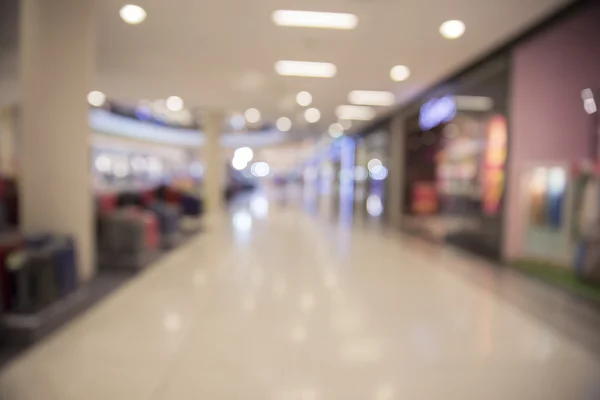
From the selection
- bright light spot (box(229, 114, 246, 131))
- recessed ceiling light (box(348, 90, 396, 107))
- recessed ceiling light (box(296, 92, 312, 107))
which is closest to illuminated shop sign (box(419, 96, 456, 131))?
recessed ceiling light (box(348, 90, 396, 107))

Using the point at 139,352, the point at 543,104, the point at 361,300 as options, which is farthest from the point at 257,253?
the point at 543,104

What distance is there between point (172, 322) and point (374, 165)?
1650cm

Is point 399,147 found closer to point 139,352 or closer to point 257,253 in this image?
point 257,253

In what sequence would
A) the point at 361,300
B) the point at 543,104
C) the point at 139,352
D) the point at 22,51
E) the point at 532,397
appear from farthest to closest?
the point at 543,104
the point at 361,300
the point at 22,51
the point at 139,352
the point at 532,397

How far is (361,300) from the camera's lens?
4.45 metres

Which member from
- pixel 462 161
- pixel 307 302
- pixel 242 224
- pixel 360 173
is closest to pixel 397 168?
pixel 462 161

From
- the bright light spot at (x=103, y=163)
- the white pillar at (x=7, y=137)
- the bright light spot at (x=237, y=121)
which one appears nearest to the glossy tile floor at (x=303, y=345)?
the bright light spot at (x=237, y=121)

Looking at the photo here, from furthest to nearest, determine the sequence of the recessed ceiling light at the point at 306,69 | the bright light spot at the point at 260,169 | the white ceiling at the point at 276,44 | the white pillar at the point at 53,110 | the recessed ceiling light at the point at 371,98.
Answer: the bright light spot at the point at 260,169
the recessed ceiling light at the point at 371,98
the recessed ceiling light at the point at 306,69
the white ceiling at the point at 276,44
the white pillar at the point at 53,110

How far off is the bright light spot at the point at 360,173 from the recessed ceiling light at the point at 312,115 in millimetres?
5636

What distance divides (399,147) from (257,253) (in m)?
7.28

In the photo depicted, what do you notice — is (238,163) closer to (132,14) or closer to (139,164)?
(139,164)

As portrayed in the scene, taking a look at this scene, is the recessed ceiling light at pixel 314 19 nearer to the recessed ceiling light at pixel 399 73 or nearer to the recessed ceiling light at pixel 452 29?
the recessed ceiling light at pixel 452 29

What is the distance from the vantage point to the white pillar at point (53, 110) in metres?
4.07

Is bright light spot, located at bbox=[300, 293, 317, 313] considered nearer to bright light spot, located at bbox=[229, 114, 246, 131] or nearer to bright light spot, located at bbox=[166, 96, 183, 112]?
bright light spot, located at bbox=[166, 96, 183, 112]
